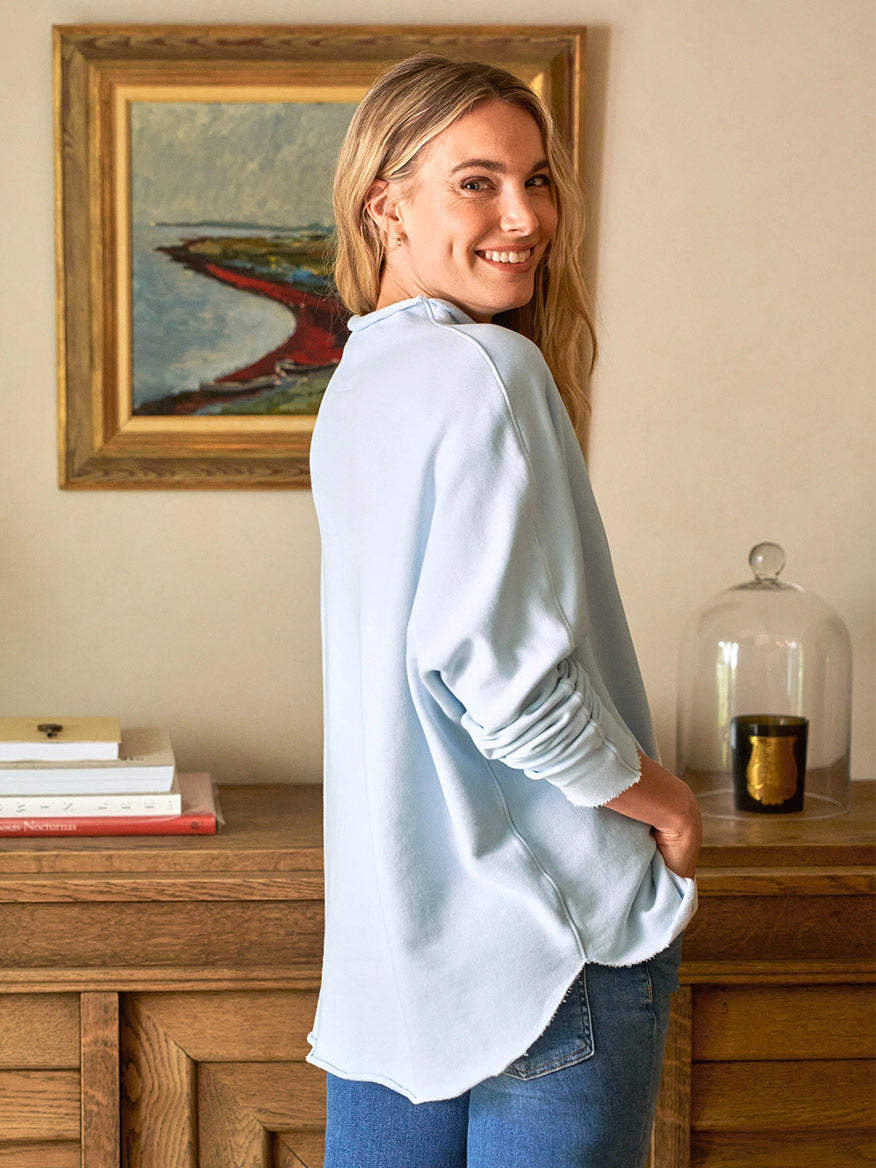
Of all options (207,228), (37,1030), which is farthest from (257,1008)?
(207,228)

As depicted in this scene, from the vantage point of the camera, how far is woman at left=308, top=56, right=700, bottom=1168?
0.85 m

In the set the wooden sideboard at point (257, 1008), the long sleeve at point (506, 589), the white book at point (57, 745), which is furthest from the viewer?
the white book at point (57, 745)

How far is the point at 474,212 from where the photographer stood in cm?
98

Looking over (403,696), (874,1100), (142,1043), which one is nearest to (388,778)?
(403,696)

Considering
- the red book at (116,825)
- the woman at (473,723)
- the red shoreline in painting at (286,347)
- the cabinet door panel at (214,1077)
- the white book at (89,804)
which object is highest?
the red shoreline in painting at (286,347)

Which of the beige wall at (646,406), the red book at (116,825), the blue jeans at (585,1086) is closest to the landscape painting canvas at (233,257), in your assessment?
the beige wall at (646,406)

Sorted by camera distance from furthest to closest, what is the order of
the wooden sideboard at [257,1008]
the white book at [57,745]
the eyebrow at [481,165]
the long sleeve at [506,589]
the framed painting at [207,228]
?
the framed painting at [207,228] → the white book at [57,745] → the wooden sideboard at [257,1008] → the eyebrow at [481,165] → the long sleeve at [506,589]

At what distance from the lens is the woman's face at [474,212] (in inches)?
38.4

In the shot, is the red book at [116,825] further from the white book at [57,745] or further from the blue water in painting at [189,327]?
the blue water in painting at [189,327]

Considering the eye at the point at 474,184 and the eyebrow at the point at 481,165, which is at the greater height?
the eyebrow at the point at 481,165

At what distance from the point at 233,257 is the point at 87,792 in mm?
824

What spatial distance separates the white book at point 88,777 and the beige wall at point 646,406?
33 centimetres

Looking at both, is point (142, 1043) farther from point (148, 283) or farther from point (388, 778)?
point (148, 283)

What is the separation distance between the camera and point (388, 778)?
3.00ft
